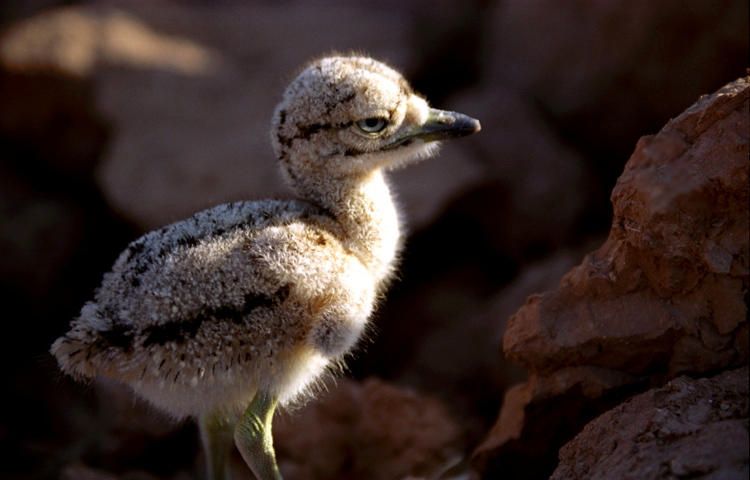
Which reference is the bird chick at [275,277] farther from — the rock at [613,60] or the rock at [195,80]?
the rock at [613,60]

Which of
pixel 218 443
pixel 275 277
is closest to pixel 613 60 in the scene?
pixel 275 277

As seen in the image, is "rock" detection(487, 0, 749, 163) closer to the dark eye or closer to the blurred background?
the blurred background

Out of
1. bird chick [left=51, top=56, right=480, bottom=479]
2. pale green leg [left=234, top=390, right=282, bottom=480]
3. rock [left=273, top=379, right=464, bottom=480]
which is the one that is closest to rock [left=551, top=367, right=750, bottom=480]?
bird chick [left=51, top=56, right=480, bottom=479]

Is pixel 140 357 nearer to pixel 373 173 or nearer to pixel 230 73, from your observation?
pixel 373 173

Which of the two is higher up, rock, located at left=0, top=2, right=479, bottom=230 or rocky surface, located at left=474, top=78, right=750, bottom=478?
rock, located at left=0, top=2, right=479, bottom=230

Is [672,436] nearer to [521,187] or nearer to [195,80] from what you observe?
[521,187]

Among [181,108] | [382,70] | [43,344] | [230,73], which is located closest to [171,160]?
[181,108]

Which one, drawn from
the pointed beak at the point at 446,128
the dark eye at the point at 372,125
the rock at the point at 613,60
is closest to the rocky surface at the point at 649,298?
the pointed beak at the point at 446,128
